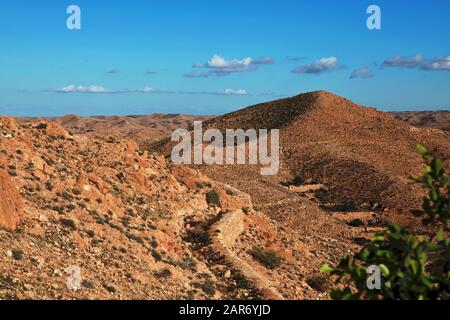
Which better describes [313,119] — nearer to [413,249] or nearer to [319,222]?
[319,222]

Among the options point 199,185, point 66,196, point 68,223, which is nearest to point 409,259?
point 68,223

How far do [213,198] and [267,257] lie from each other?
14.2 ft

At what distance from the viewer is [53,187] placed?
15.0 metres

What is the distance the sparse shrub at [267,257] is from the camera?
58.5ft

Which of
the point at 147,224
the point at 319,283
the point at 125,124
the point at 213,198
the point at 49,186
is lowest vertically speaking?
the point at 319,283

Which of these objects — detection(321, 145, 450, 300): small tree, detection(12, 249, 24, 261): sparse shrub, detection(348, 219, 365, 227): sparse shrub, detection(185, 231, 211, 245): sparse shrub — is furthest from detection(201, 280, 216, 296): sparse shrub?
detection(348, 219, 365, 227): sparse shrub

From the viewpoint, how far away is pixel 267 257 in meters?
18.2

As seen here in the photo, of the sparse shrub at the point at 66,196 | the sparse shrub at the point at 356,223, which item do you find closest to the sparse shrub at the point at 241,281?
the sparse shrub at the point at 66,196

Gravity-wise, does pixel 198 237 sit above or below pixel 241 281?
above

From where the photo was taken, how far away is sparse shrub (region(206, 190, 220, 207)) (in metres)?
21.5

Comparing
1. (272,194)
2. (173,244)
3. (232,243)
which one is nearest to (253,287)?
(173,244)

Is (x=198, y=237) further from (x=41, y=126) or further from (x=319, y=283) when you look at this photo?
(x=41, y=126)

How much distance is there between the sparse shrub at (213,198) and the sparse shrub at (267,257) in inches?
135

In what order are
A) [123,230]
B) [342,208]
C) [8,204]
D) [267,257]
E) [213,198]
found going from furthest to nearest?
[342,208], [213,198], [267,257], [123,230], [8,204]
